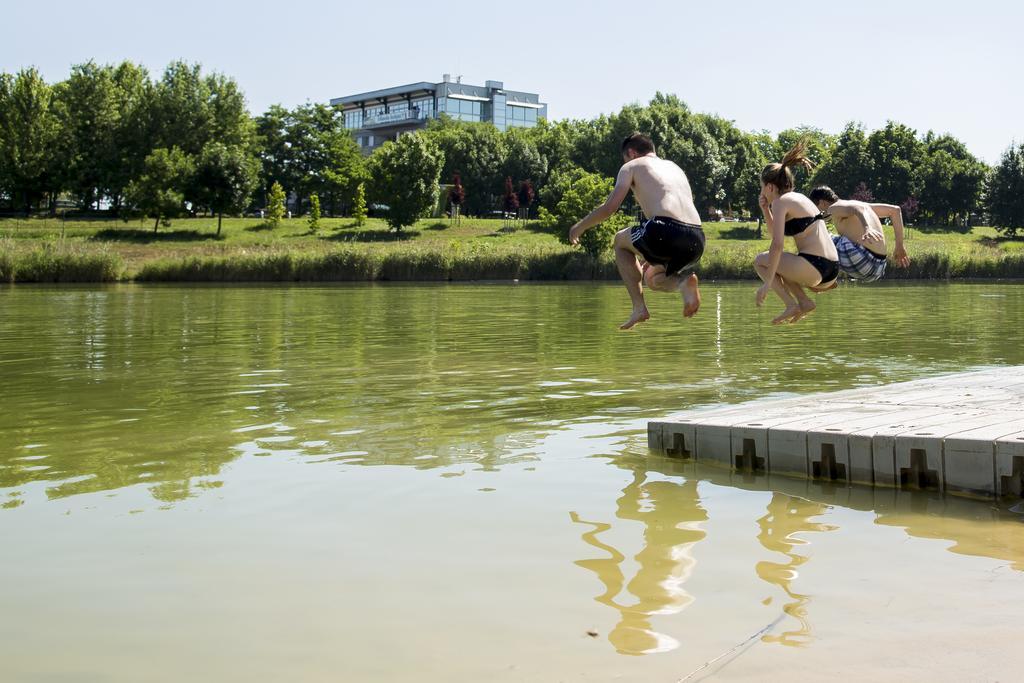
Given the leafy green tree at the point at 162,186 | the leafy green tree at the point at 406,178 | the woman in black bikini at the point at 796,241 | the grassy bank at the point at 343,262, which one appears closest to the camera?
the woman in black bikini at the point at 796,241

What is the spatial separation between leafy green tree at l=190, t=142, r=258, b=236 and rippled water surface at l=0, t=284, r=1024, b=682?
263 feet

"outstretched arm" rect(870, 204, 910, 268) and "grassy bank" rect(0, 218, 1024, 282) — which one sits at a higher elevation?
"grassy bank" rect(0, 218, 1024, 282)

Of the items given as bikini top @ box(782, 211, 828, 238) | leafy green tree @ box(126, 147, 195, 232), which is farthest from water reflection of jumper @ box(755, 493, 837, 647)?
leafy green tree @ box(126, 147, 195, 232)

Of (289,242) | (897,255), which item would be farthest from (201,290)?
(897,255)

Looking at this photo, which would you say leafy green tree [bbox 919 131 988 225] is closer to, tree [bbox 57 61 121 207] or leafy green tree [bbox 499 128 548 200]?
leafy green tree [bbox 499 128 548 200]

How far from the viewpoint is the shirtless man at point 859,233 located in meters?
11.1

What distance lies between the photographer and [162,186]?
9612 centimetres

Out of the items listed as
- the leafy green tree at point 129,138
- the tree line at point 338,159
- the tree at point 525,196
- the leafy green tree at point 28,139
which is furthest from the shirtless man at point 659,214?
the tree at point 525,196

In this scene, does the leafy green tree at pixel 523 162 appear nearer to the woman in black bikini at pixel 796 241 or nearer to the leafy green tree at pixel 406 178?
the leafy green tree at pixel 406 178

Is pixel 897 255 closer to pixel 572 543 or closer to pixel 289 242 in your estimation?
pixel 572 543

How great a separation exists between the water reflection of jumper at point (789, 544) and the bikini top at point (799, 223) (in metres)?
2.69

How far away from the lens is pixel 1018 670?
5848 mm

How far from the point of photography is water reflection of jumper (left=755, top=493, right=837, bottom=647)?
666 centimetres

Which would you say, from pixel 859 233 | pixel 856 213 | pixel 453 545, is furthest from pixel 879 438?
pixel 453 545
